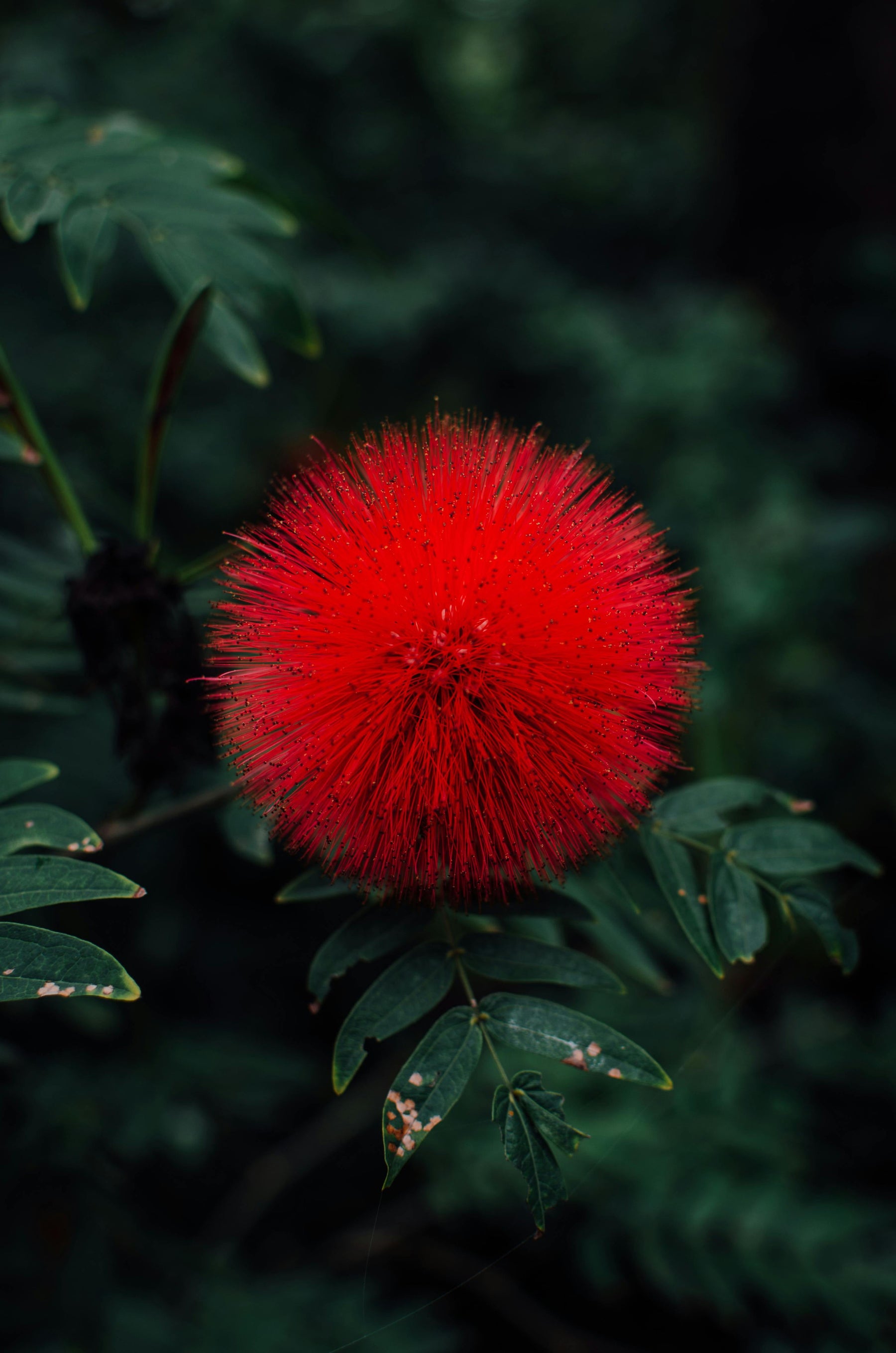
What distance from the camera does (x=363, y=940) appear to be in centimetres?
114

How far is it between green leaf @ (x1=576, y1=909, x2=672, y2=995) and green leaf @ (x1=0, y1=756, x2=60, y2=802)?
0.77 metres

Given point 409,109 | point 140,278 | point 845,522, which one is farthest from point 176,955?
point 409,109

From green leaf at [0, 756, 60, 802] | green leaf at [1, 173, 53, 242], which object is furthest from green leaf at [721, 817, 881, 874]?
green leaf at [1, 173, 53, 242]

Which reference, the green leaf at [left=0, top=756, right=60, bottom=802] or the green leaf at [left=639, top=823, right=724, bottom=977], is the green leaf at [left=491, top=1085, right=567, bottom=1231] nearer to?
the green leaf at [left=639, top=823, right=724, bottom=977]

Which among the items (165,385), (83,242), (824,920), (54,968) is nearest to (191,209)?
(83,242)

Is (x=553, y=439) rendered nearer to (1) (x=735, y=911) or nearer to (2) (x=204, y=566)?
(2) (x=204, y=566)

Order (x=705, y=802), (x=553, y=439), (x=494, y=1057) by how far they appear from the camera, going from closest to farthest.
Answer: (x=494, y=1057) → (x=705, y=802) → (x=553, y=439)

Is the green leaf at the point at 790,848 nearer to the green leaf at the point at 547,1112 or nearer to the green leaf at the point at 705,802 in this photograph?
the green leaf at the point at 705,802

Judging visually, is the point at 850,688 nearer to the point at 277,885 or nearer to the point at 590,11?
the point at 277,885

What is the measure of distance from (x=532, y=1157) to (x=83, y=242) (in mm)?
1575

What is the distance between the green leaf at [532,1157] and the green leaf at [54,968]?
1.34 feet

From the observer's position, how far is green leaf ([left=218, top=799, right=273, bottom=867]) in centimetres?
137

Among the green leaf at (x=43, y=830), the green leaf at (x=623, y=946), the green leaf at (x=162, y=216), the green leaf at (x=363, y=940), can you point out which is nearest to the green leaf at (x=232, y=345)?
the green leaf at (x=162, y=216)

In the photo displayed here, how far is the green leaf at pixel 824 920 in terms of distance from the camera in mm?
1238
